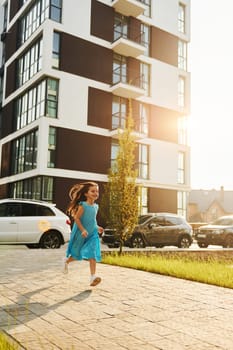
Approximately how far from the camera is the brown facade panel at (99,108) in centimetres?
2539

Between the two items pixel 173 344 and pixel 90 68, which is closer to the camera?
pixel 173 344

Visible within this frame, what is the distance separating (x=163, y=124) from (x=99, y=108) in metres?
5.63

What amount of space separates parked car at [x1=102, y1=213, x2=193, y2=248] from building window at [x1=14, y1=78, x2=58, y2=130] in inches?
405

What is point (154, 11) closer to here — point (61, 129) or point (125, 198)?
point (61, 129)

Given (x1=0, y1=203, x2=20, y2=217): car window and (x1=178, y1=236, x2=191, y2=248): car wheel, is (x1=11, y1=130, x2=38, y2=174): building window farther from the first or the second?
(x1=0, y1=203, x2=20, y2=217): car window

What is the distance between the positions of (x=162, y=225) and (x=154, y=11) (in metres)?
19.5

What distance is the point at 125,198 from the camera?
39.5 feet

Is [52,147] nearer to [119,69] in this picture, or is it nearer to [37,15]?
[119,69]

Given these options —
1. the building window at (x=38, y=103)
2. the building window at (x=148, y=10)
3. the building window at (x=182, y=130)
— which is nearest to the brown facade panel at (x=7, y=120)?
the building window at (x=38, y=103)

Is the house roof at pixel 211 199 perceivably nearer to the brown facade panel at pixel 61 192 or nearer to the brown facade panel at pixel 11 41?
the brown facade panel at pixel 11 41

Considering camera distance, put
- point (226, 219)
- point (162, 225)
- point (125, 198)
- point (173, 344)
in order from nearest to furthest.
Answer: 1. point (173, 344)
2. point (125, 198)
3. point (162, 225)
4. point (226, 219)

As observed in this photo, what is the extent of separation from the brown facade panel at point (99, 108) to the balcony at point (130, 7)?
6.15m

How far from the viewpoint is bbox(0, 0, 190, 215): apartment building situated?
23.9 meters

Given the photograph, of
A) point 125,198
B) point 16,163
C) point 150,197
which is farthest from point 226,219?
point 16,163
